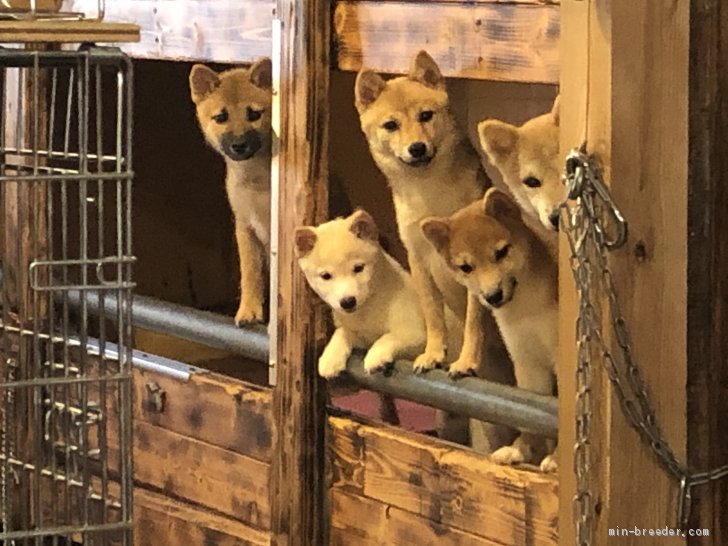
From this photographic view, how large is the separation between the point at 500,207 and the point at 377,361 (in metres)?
0.33

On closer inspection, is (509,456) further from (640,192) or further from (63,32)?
(63,32)

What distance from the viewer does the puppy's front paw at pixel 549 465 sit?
5.93 ft

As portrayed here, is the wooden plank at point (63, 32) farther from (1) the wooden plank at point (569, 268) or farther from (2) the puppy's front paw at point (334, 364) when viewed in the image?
(2) the puppy's front paw at point (334, 364)

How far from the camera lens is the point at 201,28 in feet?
7.35

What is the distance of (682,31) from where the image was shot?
146cm

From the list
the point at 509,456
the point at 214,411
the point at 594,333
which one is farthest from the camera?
the point at 214,411

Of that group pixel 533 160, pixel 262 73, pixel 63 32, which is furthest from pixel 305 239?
pixel 63 32

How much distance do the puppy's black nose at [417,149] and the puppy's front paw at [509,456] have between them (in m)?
0.47

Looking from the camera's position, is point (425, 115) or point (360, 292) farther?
point (360, 292)

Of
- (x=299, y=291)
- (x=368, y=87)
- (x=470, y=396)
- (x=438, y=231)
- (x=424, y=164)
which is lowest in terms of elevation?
(x=470, y=396)

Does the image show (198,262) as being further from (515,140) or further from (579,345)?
(579,345)

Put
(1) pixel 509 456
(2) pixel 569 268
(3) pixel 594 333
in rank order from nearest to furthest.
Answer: (3) pixel 594 333, (2) pixel 569 268, (1) pixel 509 456

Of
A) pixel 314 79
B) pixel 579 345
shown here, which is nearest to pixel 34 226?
pixel 314 79

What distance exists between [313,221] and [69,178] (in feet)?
2.10
